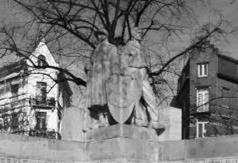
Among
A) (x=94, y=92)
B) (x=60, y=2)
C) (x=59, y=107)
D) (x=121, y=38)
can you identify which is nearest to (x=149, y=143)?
(x=94, y=92)

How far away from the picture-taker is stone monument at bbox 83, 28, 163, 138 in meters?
15.2

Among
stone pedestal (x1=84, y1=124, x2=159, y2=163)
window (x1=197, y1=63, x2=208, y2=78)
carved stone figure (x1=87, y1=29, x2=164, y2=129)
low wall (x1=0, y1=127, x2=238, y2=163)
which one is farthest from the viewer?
window (x1=197, y1=63, x2=208, y2=78)

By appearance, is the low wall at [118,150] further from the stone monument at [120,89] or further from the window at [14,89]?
the window at [14,89]

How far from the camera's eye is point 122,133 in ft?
48.9

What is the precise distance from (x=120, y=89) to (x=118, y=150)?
5.26 ft

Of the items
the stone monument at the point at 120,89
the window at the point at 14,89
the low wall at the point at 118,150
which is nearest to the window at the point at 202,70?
the window at the point at 14,89

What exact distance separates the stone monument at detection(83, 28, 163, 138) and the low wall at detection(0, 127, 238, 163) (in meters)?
0.48

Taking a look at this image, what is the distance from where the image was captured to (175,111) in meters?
16.4

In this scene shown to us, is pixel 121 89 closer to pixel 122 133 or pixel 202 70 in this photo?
pixel 122 133

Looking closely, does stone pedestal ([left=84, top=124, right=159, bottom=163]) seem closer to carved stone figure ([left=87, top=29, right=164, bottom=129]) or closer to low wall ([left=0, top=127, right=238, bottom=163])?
low wall ([left=0, top=127, right=238, bottom=163])

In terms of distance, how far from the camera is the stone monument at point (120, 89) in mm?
15227

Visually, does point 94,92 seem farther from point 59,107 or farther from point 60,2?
point 59,107

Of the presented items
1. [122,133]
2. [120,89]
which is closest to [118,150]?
[122,133]

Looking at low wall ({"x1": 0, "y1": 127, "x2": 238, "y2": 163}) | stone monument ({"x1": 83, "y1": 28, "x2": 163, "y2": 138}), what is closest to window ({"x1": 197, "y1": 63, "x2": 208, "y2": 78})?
stone monument ({"x1": 83, "y1": 28, "x2": 163, "y2": 138})
